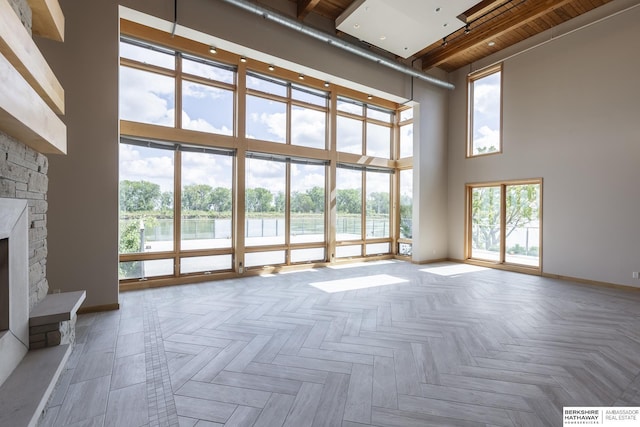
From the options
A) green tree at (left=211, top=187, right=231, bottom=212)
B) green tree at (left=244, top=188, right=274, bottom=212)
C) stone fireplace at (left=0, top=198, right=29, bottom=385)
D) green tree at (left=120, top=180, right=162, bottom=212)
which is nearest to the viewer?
stone fireplace at (left=0, top=198, right=29, bottom=385)

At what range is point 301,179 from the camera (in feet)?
22.1

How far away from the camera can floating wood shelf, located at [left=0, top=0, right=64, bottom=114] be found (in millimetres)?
1438

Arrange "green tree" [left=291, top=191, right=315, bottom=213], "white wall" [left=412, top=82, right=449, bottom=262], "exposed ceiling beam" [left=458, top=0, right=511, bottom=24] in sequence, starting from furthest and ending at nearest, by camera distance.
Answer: "white wall" [left=412, top=82, right=449, bottom=262] < "green tree" [left=291, top=191, right=315, bottom=213] < "exposed ceiling beam" [left=458, top=0, right=511, bottom=24]

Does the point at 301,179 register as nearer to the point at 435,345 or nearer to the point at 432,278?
the point at 432,278

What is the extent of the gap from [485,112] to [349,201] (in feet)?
13.2

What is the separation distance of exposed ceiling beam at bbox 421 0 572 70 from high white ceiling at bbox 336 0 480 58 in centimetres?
119

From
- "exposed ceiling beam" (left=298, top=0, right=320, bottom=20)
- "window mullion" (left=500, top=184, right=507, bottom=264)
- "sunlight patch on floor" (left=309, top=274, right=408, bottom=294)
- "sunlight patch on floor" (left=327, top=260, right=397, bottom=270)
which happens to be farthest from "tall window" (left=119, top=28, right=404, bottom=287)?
"window mullion" (left=500, top=184, right=507, bottom=264)

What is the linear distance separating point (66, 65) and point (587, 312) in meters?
7.42

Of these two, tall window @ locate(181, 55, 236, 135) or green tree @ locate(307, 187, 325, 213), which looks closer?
tall window @ locate(181, 55, 236, 135)

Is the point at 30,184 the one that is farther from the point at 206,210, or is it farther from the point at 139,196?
the point at 206,210

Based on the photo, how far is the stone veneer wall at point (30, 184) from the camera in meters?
1.84

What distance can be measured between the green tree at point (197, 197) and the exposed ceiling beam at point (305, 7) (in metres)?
3.65
